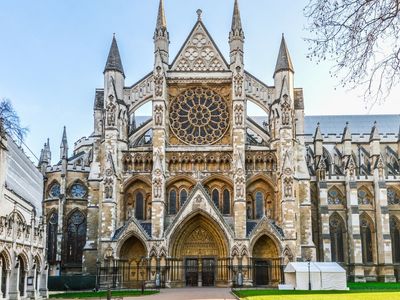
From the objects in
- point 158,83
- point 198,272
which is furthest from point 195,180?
point 158,83

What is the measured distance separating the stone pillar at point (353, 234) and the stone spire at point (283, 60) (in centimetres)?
1415

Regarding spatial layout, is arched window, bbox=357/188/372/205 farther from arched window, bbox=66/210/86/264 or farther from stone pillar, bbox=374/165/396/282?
arched window, bbox=66/210/86/264

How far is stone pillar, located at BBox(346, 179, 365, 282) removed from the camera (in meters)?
50.0

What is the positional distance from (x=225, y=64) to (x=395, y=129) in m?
28.3

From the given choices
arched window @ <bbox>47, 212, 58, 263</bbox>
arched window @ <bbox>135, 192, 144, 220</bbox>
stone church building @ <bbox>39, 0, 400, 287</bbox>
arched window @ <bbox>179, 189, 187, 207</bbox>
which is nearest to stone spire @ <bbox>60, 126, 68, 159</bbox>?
stone church building @ <bbox>39, 0, 400, 287</bbox>

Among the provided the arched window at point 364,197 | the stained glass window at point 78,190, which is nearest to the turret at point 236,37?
the stained glass window at point 78,190

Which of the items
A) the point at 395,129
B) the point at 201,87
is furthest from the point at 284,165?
the point at 395,129

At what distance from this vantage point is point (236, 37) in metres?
45.2

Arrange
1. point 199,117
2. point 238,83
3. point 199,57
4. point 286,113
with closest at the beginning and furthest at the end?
point 286,113 < point 238,83 < point 199,117 < point 199,57

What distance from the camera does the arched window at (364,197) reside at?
53938mm

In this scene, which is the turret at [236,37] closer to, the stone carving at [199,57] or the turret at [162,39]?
the stone carving at [199,57]

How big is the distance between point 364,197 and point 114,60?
1074 inches

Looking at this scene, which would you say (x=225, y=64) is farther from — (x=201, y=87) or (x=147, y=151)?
(x=147, y=151)

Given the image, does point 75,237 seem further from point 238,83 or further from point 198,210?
point 238,83
